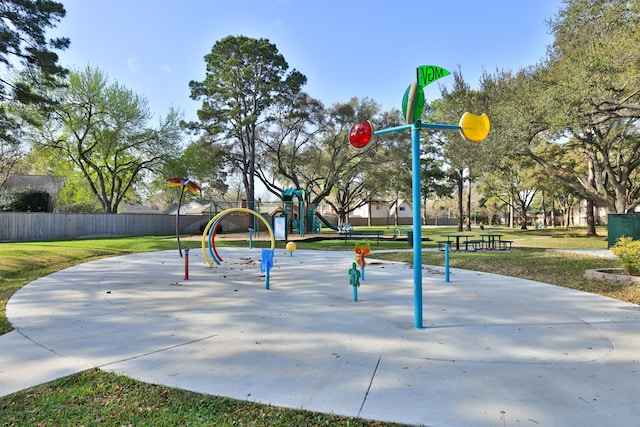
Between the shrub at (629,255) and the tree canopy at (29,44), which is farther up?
the tree canopy at (29,44)

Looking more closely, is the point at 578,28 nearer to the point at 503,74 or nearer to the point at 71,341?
the point at 503,74

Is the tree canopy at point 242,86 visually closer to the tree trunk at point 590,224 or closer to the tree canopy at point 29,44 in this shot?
the tree canopy at point 29,44

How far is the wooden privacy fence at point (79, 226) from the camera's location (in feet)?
73.1

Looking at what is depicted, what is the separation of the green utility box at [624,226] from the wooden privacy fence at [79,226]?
2946 cm

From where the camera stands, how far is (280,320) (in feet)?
16.3

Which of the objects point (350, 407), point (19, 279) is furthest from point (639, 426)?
point (19, 279)

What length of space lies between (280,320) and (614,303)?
554cm

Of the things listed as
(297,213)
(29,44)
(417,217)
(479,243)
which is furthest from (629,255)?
(297,213)

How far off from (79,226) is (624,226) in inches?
1237

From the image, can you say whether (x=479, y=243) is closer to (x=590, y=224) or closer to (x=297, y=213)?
(x=297, y=213)

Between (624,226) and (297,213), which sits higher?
(297,213)

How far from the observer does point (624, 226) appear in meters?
15.1

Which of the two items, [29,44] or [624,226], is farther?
[624,226]

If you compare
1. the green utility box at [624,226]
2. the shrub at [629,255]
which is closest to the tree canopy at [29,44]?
the shrub at [629,255]
